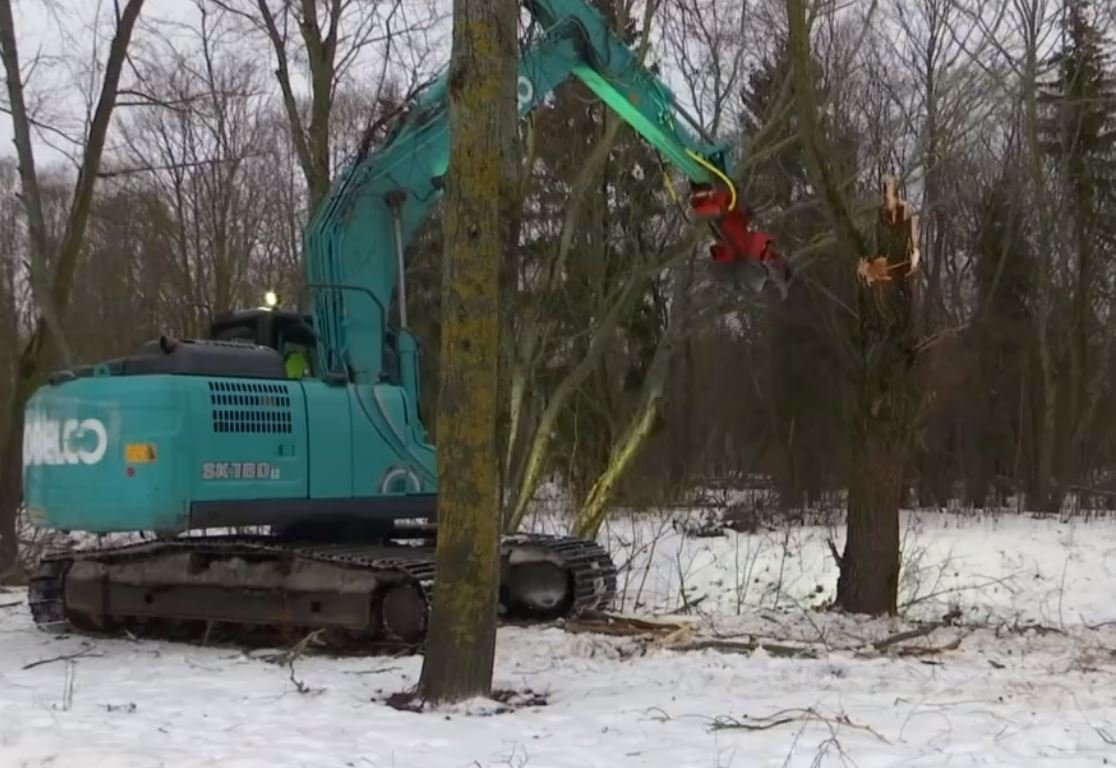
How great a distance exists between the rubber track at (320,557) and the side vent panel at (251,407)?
0.86m

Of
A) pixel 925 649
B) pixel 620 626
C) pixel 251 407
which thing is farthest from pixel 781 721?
pixel 251 407

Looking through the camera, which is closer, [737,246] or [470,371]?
[470,371]

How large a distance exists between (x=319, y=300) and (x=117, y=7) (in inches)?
298

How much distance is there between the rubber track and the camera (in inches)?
350

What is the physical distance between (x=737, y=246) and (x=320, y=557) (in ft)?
11.8

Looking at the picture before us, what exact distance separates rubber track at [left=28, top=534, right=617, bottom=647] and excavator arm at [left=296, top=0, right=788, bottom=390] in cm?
136

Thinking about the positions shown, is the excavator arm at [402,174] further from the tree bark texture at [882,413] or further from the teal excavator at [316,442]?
the tree bark texture at [882,413]

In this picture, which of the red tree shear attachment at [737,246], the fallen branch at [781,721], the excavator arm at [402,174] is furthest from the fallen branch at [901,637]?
the excavator arm at [402,174]

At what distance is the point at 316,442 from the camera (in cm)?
912

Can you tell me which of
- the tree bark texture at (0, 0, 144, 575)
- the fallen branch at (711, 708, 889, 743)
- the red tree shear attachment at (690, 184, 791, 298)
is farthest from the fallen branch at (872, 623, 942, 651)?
the tree bark texture at (0, 0, 144, 575)

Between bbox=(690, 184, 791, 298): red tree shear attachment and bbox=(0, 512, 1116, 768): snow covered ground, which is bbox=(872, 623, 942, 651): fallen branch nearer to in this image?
bbox=(0, 512, 1116, 768): snow covered ground

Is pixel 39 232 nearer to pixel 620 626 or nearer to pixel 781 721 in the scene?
pixel 620 626

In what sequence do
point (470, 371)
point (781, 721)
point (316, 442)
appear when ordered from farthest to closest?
point (316, 442) → point (470, 371) → point (781, 721)

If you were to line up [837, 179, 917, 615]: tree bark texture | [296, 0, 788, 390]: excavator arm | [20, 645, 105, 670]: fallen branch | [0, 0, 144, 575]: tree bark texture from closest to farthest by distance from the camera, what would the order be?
[20, 645, 105, 670]: fallen branch, [296, 0, 788, 390]: excavator arm, [837, 179, 917, 615]: tree bark texture, [0, 0, 144, 575]: tree bark texture
